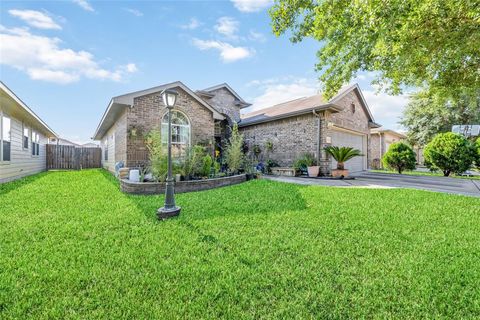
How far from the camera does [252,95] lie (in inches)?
675

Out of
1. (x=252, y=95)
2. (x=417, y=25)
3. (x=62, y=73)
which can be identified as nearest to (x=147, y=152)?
(x=62, y=73)

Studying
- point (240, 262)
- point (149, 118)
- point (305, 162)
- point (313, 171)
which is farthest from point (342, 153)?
point (240, 262)

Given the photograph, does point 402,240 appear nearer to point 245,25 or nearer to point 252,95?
point 245,25

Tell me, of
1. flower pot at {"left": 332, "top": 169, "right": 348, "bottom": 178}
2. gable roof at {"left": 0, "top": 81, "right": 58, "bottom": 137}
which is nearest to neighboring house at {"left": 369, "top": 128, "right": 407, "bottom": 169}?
flower pot at {"left": 332, "top": 169, "right": 348, "bottom": 178}

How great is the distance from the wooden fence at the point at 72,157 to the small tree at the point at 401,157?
807 inches

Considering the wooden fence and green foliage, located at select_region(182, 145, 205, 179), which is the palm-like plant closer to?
green foliage, located at select_region(182, 145, 205, 179)

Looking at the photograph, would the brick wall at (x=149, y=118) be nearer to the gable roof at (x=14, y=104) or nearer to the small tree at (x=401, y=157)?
the gable roof at (x=14, y=104)

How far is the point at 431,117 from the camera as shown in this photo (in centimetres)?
2033

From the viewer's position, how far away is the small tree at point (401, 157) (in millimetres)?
12555

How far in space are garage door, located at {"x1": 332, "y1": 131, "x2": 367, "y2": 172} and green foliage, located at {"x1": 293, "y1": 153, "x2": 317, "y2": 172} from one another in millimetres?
Result: 1226

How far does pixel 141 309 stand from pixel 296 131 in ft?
34.5

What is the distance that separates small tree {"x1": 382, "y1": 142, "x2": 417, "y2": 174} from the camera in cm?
1255

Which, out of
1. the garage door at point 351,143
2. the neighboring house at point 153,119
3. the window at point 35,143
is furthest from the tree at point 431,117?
the window at point 35,143

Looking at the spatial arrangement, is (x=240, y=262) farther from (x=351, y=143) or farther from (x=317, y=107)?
(x=351, y=143)
